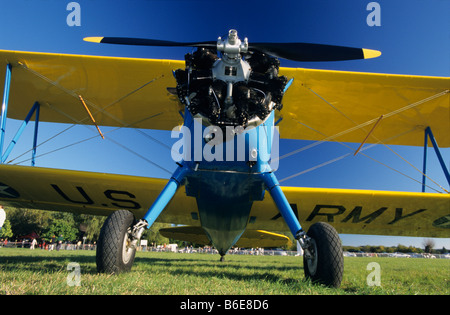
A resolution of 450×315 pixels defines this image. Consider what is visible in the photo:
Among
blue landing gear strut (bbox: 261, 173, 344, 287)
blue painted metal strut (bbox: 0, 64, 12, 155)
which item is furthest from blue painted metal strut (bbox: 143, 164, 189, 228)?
blue painted metal strut (bbox: 0, 64, 12, 155)

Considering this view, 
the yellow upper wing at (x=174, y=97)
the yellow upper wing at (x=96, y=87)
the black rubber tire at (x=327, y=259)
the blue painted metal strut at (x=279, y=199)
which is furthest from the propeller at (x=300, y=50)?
the black rubber tire at (x=327, y=259)

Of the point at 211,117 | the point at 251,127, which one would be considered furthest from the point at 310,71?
the point at 211,117

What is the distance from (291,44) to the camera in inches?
135

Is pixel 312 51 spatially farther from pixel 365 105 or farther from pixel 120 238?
pixel 365 105

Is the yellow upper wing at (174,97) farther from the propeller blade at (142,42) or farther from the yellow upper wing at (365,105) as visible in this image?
the propeller blade at (142,42)

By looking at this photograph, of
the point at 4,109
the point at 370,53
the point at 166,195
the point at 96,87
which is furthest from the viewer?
the point at 96,87

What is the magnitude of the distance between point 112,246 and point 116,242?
2.0 inches

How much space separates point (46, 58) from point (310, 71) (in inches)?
191

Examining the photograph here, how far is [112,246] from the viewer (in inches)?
113

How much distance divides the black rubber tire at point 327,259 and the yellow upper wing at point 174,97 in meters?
2.94

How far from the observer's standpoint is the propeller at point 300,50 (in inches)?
129

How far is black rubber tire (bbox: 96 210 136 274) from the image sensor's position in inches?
112

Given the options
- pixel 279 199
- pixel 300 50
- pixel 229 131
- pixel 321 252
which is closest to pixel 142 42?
pixel 229 131
